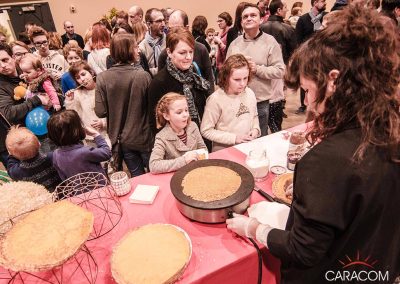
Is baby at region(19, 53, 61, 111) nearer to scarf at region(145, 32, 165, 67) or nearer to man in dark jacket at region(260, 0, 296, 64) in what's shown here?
scarf at region(145, 32, 165, 67)

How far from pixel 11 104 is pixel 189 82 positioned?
1.43 meters

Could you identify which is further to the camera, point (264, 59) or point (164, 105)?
point (264, 59)

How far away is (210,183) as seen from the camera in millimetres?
1199

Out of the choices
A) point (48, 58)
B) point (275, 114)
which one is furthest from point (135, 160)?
point (48, 58)

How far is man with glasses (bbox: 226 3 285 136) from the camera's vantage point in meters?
2.44

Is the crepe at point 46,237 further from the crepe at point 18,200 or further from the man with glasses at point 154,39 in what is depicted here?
the man with glasses at point 154,39

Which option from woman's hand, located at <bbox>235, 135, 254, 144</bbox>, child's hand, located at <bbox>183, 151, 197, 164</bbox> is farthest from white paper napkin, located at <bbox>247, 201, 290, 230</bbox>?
woman's hand, located at <bbox>235, 135, 254, 144</bbox>

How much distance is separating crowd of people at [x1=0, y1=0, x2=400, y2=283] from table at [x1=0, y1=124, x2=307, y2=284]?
90 mm

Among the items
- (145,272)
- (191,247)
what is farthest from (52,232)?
(191,247)

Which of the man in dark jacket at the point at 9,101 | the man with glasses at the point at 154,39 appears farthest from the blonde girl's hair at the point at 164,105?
the man with glasses at the point at 154,39

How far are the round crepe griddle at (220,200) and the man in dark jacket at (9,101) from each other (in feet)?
5.42

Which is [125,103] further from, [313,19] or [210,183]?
[313,19]

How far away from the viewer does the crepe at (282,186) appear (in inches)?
50.2

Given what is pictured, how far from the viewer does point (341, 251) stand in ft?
2.78
